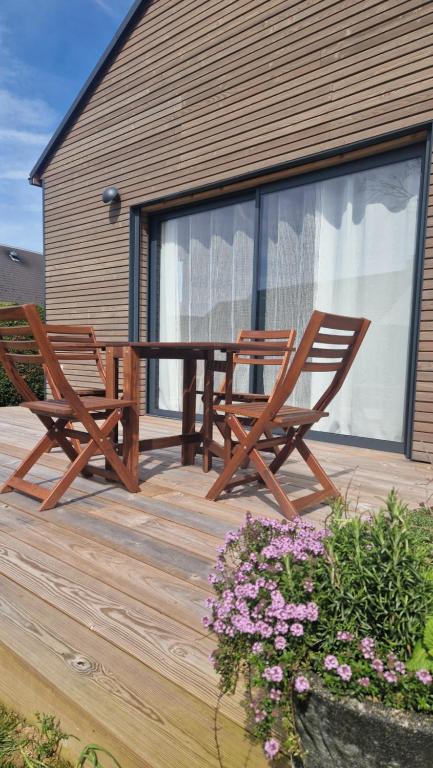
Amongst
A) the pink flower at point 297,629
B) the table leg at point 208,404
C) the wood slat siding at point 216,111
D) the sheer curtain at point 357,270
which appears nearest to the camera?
the pink flower at point 297,629

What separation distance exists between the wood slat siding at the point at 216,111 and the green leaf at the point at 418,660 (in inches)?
102

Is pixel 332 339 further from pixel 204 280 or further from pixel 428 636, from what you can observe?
pixel 204 280

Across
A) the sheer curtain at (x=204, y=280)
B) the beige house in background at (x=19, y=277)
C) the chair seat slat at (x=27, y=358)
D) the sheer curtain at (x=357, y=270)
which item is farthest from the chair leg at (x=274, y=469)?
the beige house in background at (x=19, y=277)

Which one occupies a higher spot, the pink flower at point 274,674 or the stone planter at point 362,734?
the pink flower at point 274,674

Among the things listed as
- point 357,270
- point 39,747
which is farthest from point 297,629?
point 357,270

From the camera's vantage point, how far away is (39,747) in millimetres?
854

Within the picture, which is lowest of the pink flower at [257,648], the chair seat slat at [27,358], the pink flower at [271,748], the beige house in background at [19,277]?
the pink flower at [271,748]

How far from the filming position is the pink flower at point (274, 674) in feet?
2.20

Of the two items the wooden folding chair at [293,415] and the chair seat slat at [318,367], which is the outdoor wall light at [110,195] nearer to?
the wooden folding chair at [293,415]

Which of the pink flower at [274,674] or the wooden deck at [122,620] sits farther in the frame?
the wooden deck at [122,620]

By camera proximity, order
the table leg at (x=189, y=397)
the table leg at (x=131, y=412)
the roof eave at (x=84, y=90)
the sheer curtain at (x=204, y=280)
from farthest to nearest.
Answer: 1. the roof eave at (x=84, y=90)
2. the sheer curtain at (x=204, y=280)
3. the table leg at (x=189, y=397)
4. the table leg at (x=131, y=412)

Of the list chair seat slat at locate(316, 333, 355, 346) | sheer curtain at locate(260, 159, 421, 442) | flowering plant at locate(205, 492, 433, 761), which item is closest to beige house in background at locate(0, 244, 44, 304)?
sheer curtain at locate(260, 159, 421, 442)

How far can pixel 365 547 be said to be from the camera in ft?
2.72

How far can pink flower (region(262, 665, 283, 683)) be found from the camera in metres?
0.67
